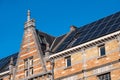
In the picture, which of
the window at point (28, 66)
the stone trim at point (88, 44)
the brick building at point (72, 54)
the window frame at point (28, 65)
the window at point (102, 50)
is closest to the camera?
the brick building at point (72, 54)

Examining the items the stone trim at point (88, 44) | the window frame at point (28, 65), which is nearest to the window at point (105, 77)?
the stone trim at point (88, 44)

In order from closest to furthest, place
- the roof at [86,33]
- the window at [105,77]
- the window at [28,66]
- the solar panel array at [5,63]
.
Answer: the window at [105,77] → the roof at [86,33] → the window at [28,66] → the solar panel array at [5,63]

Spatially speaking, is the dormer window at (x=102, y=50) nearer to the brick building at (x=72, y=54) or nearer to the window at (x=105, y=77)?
the brick building at (x=72, y=54)

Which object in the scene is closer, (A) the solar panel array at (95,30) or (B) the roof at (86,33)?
(A) the solar panel array at (95,30)

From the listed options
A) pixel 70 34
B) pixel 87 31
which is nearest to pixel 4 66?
pixel 70 34

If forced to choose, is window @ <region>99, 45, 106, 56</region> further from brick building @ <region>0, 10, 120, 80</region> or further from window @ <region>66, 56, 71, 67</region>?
window @ <region>66, 56, 71, 67</region>

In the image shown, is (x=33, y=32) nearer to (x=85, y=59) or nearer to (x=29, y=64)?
(x=29, y=64)

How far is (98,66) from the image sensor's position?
126ft

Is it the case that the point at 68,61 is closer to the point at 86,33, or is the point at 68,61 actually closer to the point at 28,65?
the point at 86,33

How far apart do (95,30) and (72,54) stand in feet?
14.9

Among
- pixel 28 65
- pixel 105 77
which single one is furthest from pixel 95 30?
pixel 28 65

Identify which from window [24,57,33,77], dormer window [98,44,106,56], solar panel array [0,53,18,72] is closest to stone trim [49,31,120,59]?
dormer window [98,44,106,56]

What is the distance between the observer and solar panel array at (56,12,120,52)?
40594 mm

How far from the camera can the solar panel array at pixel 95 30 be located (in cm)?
4059
